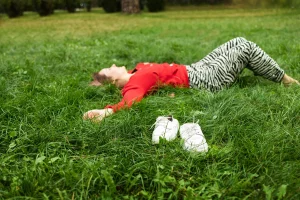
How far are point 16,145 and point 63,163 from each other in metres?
0.41

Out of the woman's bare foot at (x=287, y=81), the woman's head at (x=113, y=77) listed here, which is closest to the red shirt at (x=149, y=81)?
the woman's head at (x=113, y=77)

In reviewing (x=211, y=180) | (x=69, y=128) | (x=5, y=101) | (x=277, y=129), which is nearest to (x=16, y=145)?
(x=69, y=128)

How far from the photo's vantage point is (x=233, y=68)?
3285mm

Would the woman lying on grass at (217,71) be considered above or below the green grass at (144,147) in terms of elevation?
above

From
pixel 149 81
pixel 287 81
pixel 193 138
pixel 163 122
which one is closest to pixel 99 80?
pixel 149 81

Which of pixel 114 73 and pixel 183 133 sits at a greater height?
pixel 114 73

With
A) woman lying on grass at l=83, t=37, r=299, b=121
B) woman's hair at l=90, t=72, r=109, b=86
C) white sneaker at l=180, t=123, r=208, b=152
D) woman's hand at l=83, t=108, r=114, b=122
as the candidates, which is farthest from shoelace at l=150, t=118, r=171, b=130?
woman's hair at l=90, t=72, r=109, b=86

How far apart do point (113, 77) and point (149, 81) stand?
0.55m

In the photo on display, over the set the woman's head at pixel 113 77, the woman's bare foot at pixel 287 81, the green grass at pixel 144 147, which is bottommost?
the green grass at pixel 144 147

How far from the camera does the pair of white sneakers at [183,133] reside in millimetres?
1950

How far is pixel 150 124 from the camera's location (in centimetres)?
234

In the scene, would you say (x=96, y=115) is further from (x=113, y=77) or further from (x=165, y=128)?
(x=113, y=77)

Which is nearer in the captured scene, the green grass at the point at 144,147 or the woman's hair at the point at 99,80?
the green grass at the point at 144,147

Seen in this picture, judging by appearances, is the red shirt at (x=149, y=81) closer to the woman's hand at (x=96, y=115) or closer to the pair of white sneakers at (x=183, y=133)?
the woman's hand at (x=96, y=115)
